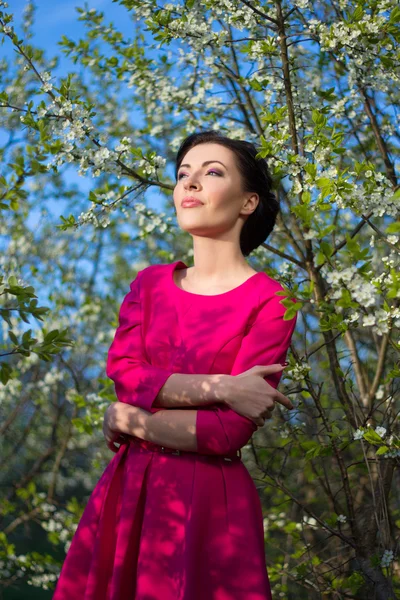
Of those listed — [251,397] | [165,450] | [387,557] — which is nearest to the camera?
Answer: [251,397]

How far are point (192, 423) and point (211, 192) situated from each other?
0.73m

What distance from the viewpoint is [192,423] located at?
1.84m

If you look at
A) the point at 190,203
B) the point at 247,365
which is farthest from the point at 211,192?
the point at 247,365

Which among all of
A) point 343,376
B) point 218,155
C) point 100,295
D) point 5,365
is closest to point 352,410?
point 343,376

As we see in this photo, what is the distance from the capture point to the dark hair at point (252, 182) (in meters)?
2.29

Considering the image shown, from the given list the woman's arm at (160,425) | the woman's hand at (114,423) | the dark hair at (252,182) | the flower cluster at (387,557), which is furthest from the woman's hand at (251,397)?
the flower cluster at (387,557)

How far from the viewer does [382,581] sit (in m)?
2.57

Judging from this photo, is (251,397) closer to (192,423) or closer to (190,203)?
(192,423)

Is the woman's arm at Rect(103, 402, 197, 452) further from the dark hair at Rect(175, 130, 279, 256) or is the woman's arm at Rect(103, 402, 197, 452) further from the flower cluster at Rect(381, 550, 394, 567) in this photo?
the flower cluster at Rect(381, 550, 394, 567)

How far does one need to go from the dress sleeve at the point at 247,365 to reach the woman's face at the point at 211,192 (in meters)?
0.32

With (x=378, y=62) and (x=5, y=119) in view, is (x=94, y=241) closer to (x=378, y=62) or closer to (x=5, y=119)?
(x=5, y=119)

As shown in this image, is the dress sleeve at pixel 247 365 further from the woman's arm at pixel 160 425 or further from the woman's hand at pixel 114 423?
the woman's hand at pixel 114 423

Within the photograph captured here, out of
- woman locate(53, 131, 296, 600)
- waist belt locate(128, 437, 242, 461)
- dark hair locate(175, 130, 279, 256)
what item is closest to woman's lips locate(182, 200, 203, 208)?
woman locate(53, 131, 296, 600)

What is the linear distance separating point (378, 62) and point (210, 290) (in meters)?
1.42
